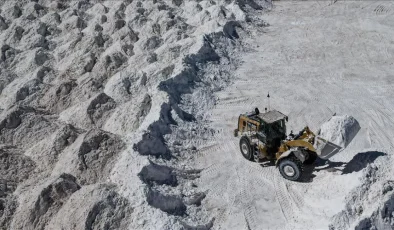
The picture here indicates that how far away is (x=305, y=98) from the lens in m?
18.3

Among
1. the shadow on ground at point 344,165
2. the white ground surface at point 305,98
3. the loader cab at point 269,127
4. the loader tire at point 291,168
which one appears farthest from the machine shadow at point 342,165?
the loader cab at point 269,127

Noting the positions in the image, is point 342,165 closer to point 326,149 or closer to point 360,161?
point 360,161

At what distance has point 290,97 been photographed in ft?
60.5

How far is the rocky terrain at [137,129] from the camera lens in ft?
38.8

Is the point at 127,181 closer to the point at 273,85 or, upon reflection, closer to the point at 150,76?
the point at 150,76

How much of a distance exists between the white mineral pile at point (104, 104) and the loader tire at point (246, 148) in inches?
69.6

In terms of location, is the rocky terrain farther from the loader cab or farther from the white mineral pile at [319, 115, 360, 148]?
the loader cab

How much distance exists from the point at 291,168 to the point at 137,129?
524cm

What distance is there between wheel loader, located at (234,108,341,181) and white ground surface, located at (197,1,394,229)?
40 centimetres

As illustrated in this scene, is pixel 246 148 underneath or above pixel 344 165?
underneath

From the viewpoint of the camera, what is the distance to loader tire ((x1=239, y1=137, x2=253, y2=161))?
1454 cm

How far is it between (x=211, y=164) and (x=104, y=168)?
11.0 ft

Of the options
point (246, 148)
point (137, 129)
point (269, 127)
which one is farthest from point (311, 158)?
point (137, 129)

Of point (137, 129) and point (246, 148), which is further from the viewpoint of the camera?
point (137, 129)
